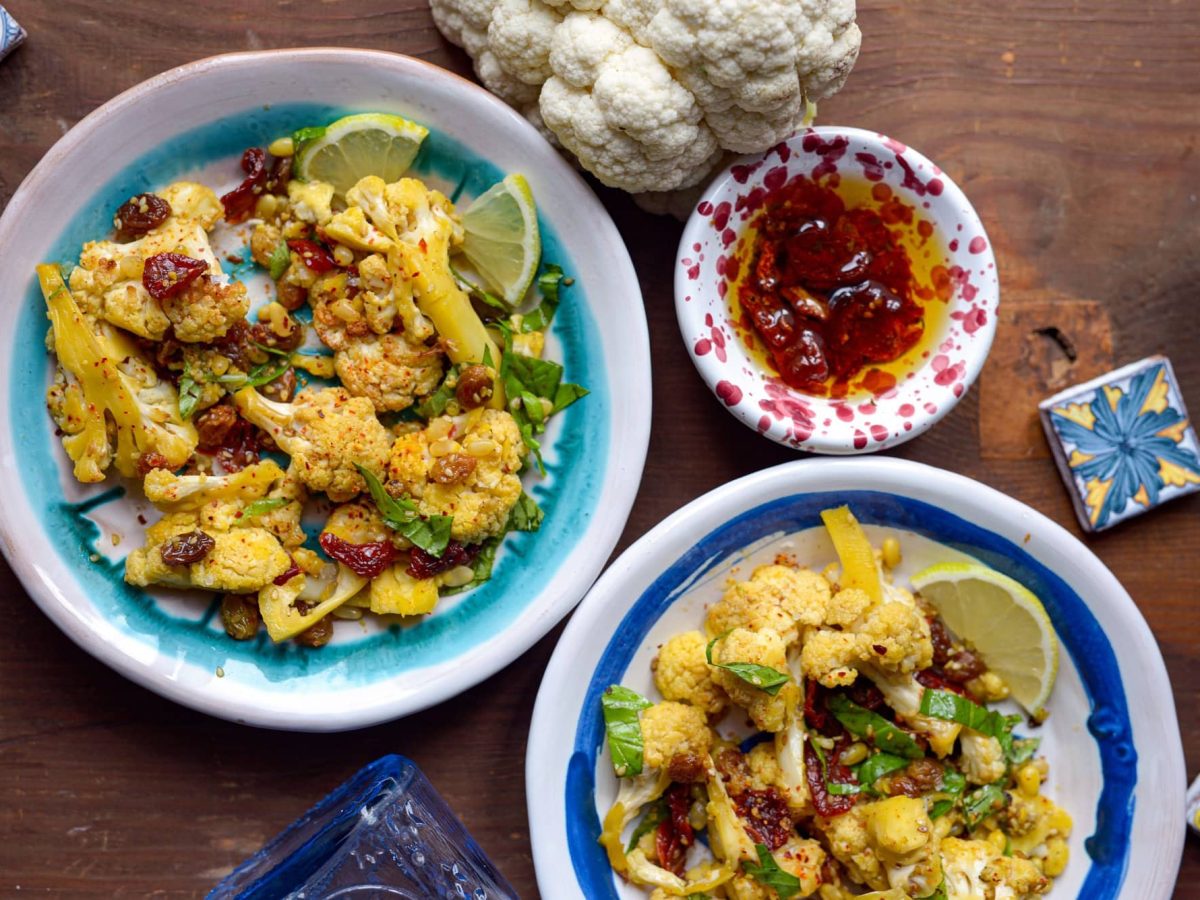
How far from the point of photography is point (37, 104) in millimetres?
2361

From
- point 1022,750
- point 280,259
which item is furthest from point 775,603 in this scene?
point 280,259

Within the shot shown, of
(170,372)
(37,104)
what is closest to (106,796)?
(170,372)

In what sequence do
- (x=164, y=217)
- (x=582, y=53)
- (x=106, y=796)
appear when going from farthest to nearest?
(x=106, y=796), (x=164, y=217), (x=582, y=53)

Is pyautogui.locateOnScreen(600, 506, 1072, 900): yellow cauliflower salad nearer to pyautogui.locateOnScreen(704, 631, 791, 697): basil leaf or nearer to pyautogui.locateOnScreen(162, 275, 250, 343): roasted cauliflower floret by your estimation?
pyautogui.locateOnScreen(704, 631, 791, 697): basil leaf

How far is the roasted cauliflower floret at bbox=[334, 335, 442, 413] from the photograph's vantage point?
90.7 inches

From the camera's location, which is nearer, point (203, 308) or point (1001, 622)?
point (203, 308)

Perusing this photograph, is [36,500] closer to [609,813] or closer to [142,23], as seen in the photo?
[142,23]

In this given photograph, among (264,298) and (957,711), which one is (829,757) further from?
(264,298)

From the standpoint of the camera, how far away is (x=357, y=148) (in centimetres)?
228

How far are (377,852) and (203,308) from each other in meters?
1.31

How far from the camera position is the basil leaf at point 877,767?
7.91 ft

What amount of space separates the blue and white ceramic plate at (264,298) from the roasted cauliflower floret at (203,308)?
0.18 meters

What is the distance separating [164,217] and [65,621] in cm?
94

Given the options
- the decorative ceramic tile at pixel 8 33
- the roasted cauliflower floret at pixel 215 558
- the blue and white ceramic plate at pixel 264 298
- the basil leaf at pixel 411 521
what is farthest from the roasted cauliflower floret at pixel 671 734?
the decorative ceramic tile at pixel 8 33
